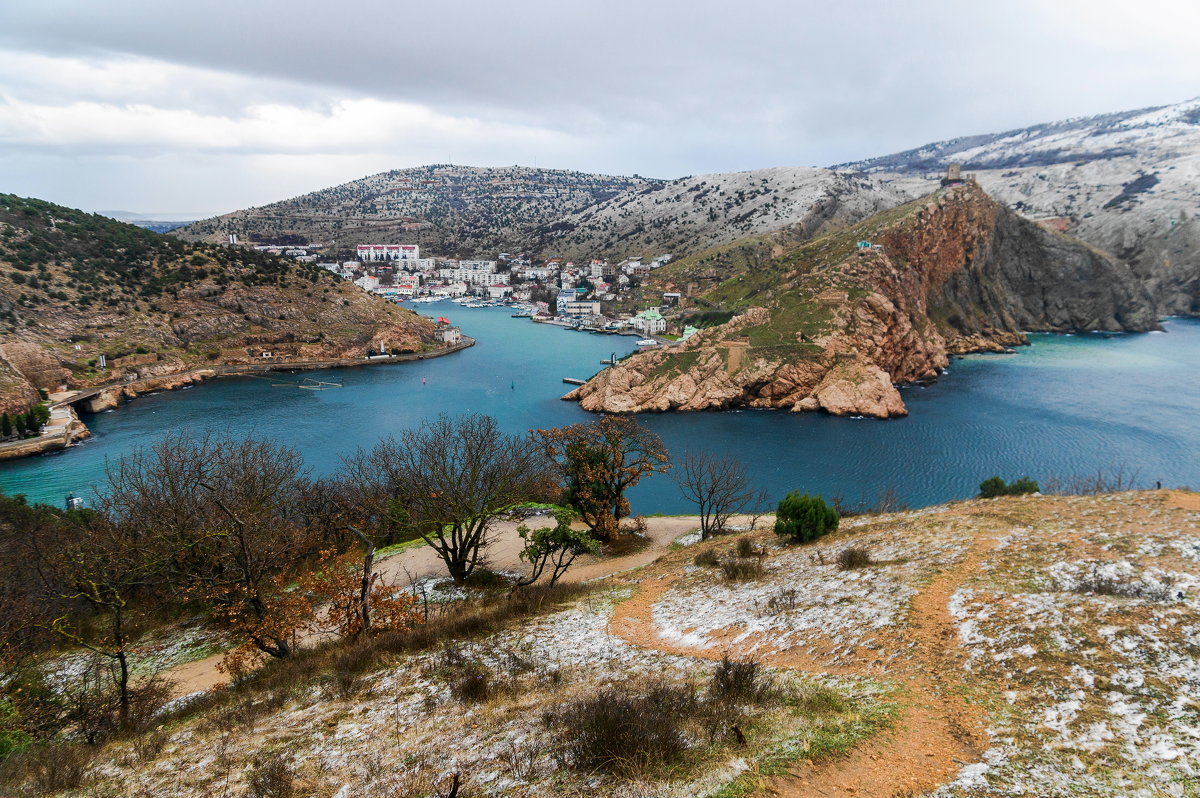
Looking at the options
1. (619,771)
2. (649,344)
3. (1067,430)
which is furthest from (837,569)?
(649,344)

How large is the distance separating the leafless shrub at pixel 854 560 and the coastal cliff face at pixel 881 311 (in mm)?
47438

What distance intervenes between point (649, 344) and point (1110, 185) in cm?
15096

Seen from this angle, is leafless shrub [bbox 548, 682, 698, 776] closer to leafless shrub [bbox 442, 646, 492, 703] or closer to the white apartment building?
leafless shrub [bbox 442, 646, 492, 703]

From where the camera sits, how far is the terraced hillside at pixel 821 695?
5.24 meters

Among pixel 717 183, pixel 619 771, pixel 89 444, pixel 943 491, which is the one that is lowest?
pixel 943 491

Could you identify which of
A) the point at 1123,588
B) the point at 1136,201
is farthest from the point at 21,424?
the point at 1136,201

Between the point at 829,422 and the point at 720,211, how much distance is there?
119m

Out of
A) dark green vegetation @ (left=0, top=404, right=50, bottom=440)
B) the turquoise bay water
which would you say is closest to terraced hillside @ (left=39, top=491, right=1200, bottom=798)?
the turquoise bay water

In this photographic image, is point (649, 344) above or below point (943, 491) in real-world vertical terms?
above

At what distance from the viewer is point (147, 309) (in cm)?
7206

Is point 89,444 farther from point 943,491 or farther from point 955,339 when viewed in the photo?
point 955,339

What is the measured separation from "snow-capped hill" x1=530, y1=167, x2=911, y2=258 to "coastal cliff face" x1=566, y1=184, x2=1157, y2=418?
31.5 metres

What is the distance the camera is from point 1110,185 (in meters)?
152

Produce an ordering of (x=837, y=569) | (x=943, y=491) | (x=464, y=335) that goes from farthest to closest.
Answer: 1. (x=464, y=335)
2. (x=943, y=491)
3. (x=837, y=569)
